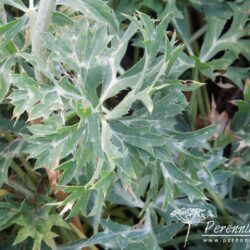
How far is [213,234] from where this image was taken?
121 centimetres

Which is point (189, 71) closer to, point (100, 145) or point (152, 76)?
point (152, 76)

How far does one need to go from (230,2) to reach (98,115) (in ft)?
2.10

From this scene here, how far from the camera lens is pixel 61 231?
1.24 meters

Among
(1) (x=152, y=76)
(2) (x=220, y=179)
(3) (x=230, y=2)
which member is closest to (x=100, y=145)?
(1) (x=152, y=76)

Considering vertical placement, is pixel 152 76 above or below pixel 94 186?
above

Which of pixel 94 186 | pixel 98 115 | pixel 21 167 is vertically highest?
pixel 98 115

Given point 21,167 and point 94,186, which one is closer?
point 94,186

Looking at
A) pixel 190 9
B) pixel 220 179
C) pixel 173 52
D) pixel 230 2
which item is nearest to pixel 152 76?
pixel 173 52

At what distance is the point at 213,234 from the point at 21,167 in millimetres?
539

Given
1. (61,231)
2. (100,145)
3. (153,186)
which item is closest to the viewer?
(100,145)

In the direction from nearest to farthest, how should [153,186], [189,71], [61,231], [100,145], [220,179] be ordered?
[100,145] < [153,186] < [220,179] < [61,231] < [189,71]

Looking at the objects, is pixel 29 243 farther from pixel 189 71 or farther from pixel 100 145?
pixel 189 71

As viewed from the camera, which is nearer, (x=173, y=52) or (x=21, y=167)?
(x=173, y=52)

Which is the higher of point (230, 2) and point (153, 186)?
point (230, 2)
